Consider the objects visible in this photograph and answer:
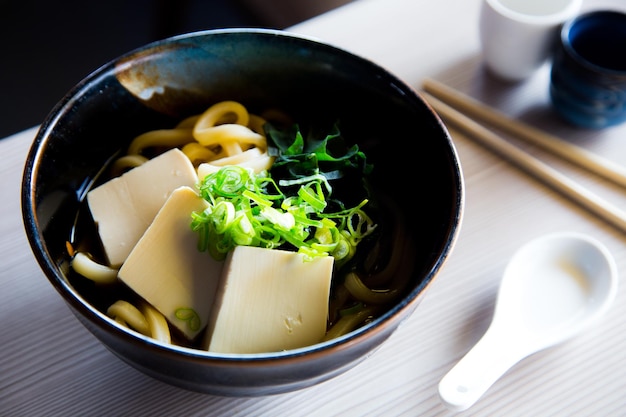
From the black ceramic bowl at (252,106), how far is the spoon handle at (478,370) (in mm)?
136

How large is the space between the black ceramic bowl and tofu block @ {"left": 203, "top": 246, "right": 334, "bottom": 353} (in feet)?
0.25

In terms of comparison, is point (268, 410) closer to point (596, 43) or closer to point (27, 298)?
point (27, 298)

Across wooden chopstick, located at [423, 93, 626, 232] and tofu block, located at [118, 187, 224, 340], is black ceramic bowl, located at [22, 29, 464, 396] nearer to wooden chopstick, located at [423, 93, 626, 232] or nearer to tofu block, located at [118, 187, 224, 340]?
tofu block, located at [118, 187, 224, 340]

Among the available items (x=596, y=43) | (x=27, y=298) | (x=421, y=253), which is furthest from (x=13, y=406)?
(x=596, y=43)

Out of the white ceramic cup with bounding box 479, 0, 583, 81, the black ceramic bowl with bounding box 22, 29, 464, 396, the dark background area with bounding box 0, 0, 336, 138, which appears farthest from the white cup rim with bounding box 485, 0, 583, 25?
the dark background area with bounding box 0, 0, 336, 138

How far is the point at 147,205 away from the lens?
1061 millimetres

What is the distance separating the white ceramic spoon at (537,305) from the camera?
Answer: 38.2 inches

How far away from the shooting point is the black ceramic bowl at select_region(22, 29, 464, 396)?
957 mm

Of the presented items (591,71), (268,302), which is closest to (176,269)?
(268,302)

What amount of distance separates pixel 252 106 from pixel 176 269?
0.41 metres

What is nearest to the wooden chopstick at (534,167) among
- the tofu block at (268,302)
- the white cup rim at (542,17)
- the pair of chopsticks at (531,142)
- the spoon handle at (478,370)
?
the pair of chopsticks at (531,142)

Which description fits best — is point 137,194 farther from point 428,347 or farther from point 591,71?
point 591,71

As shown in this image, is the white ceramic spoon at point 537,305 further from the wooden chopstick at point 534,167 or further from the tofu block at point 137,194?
the tofu block at point 137,194

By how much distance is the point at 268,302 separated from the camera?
92 centimetres
